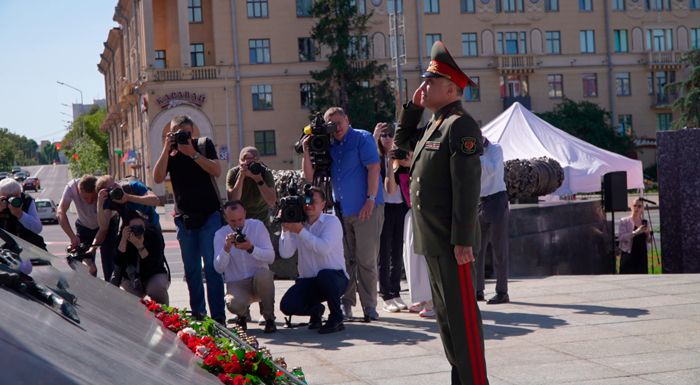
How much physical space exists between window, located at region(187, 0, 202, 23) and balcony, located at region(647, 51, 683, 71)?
A: 30.7 metres

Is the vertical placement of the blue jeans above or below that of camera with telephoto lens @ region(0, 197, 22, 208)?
below

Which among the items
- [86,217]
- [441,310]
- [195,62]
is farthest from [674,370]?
→ [195,62]

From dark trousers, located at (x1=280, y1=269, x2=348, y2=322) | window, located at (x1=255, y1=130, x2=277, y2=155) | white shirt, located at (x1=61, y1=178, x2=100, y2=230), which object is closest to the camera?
dark trousers, located at (x1=280, y1=269, x2=348, y2=322)

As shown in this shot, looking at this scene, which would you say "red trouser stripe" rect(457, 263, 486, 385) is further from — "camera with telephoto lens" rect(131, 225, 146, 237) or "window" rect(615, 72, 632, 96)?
"window" rect(615, 72, 632, 96)

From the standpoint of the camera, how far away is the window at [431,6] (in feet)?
157

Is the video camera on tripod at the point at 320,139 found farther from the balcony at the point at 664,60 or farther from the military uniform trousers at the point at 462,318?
the balcony at the point at 664,60

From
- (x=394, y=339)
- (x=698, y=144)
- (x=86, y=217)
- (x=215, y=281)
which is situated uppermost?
(x=698, y=144)

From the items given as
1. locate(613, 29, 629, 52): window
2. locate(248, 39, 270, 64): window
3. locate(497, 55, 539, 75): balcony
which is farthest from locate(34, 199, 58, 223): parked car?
locate(613, 29, 629, 52): window

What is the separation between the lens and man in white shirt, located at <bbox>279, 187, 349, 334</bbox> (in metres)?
6.31

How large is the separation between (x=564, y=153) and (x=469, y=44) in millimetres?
33462

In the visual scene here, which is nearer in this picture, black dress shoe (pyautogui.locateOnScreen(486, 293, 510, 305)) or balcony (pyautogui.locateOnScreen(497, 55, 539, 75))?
black dress shoe (pyautogui.locateOnScreen(486, 293, 510, 305))

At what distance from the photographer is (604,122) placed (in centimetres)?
4881

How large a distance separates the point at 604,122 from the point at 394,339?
152 ft

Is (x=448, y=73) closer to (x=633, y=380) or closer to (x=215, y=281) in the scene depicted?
(x=633, y=380)
